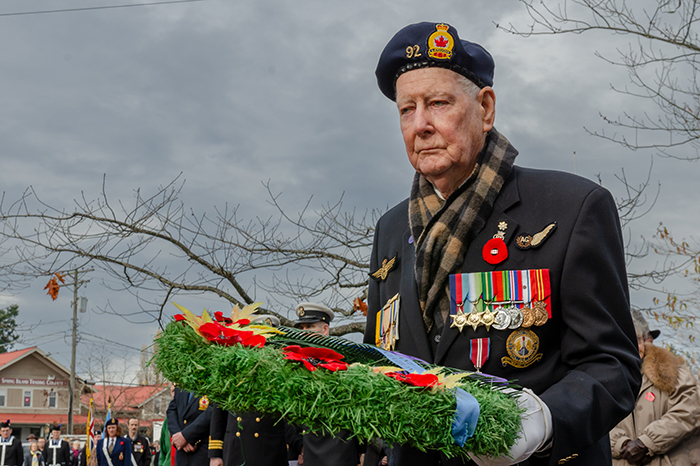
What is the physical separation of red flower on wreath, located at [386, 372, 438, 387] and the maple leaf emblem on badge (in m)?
1.13

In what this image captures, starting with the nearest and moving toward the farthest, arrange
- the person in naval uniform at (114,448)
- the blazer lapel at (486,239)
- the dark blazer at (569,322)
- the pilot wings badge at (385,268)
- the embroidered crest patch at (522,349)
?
the dark blazer at (569,322)
the embroidered crest patch at (522,349)
the blazer lapel at (486,239)
the pilot wings badge at (385,268)
the person in naval uniform at (114,448)

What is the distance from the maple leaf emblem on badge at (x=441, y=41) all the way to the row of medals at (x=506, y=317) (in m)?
0.78

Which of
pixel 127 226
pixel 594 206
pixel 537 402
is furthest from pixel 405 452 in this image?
pixel 127 226

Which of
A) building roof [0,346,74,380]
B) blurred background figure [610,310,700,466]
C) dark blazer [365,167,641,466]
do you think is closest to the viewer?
dark blazer [365,167,641,466]

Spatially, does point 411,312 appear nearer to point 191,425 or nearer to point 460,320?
point 460,320

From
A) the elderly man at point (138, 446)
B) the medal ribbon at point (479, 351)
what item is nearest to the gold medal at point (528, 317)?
the medal ribbon at point (479, 351)

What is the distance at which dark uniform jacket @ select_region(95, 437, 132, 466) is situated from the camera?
15465mm

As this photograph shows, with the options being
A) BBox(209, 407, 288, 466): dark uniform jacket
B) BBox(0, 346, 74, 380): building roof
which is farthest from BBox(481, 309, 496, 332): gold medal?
BBox(0, 346, 74, 380): building roof

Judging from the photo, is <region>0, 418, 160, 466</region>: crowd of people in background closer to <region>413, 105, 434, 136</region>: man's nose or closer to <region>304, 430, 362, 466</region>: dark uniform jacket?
<region>304, 430, 362, 466</region>: dark uniform jacket

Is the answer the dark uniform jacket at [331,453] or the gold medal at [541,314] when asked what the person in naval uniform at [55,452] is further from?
the gold medal at [541,314]

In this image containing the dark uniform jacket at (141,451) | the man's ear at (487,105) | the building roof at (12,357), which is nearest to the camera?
the man's ear at (487,105)

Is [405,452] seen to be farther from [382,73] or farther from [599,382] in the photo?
[382,73]

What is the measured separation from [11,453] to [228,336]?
22.5 meters

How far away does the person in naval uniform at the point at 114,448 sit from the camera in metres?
15.5
